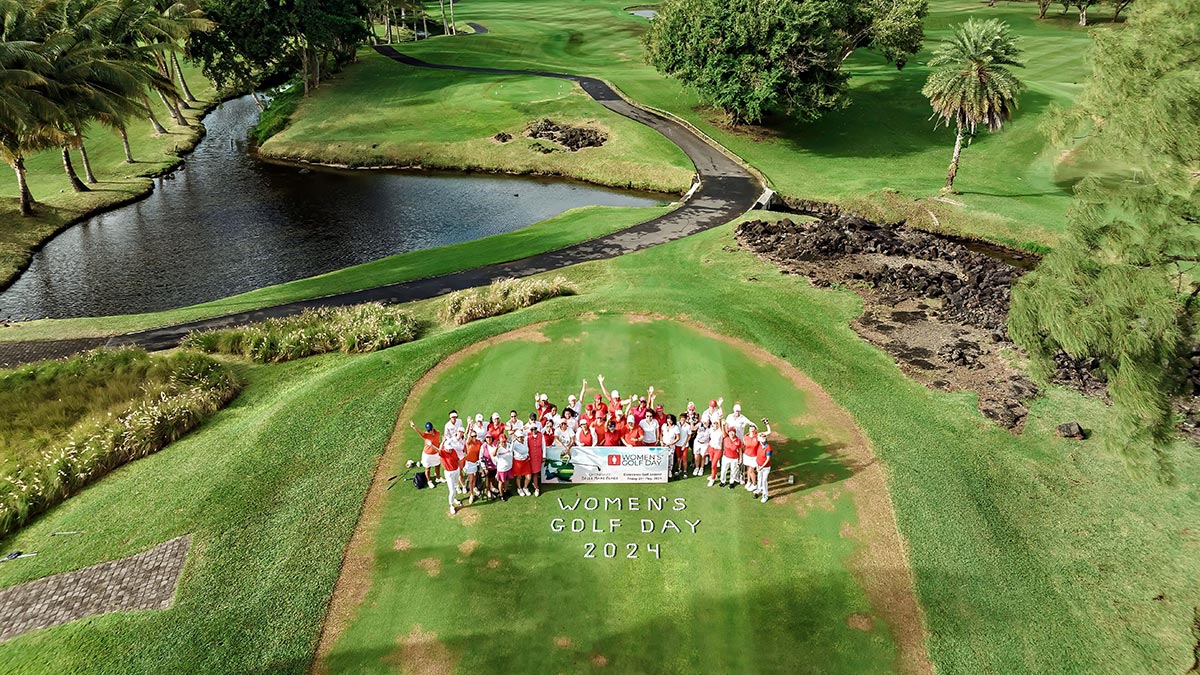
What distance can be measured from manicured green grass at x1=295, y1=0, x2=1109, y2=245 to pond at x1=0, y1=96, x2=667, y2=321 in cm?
824

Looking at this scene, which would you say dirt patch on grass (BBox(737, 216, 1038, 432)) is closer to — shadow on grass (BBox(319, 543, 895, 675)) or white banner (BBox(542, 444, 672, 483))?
shadow on grass (BBox(319, 543, 895, 675))

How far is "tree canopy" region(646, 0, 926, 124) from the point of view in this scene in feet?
188

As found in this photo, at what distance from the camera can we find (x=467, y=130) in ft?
234

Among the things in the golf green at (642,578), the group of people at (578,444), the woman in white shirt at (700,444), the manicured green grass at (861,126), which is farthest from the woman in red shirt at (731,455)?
the manicured green grass at (861,126)

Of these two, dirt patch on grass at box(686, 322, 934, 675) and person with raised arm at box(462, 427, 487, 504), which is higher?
person with raised arm at box(462, 427, 487, 504)

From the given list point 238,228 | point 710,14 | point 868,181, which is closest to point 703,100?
point 710,14

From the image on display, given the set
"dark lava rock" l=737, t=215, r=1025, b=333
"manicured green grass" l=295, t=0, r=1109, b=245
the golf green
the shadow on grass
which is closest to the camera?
the shadow on grass

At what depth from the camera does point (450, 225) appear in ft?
171

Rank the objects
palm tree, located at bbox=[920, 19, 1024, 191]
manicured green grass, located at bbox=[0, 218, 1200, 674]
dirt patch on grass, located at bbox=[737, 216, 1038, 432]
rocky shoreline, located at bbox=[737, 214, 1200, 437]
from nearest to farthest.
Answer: manicured green grass, located at bbox=[0, 218, 1200, 674] < rocky shoreline, located at bbox=[737, 214, 1200, 437] < dirt patch on grass, located at bbox=[737, 216, 1038, 432] < palm tree, located at bbox=[920, 19, 1024, 191]

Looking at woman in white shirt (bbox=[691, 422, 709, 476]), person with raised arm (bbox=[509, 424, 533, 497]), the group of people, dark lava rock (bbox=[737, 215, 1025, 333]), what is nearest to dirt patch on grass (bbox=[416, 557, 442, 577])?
→ the group of people

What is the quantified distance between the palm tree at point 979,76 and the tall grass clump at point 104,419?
46.0 metres

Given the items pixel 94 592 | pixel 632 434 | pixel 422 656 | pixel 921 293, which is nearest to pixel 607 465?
pixel 632 434

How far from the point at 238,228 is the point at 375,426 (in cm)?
3622

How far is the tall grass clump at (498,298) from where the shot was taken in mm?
31375
